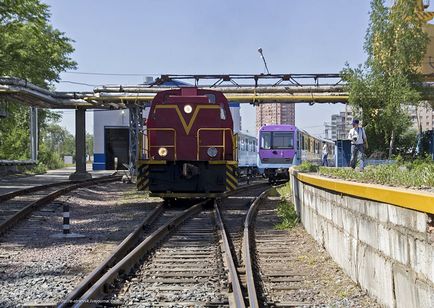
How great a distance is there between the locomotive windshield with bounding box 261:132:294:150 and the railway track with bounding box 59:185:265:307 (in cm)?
1948

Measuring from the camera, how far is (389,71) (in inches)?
938

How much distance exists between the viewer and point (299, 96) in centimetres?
2720

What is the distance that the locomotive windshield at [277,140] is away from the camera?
98.5 feet

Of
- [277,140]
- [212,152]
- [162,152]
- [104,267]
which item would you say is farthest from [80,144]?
[104,267]

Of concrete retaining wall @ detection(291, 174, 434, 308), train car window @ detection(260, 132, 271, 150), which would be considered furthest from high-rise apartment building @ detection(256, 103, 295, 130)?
concrete retaining wall @ detection(291, 174, 434, 308)

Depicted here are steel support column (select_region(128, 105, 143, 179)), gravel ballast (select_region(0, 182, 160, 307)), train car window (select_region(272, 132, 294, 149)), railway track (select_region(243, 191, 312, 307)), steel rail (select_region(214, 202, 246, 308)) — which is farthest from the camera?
train car window (select_region(272, 132, 294, 149))

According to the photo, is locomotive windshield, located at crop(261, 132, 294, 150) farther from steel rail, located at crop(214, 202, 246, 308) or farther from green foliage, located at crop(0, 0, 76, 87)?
steel rail, located at crop(214, 202, 246, 308)

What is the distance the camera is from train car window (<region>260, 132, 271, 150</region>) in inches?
1198

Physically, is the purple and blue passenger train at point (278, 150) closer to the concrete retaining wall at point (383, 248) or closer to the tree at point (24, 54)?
the tree at point (24, 54)

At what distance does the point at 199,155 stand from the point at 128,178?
1382 cm

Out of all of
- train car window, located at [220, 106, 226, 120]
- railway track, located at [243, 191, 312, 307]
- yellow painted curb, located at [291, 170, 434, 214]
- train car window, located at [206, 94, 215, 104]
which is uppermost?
train car window, located at [206, 94, 215, 104]

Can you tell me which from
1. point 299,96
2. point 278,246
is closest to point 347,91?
point 299,96

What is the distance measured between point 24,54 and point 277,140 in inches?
564

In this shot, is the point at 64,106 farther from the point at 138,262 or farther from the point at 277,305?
the point at 277,305
